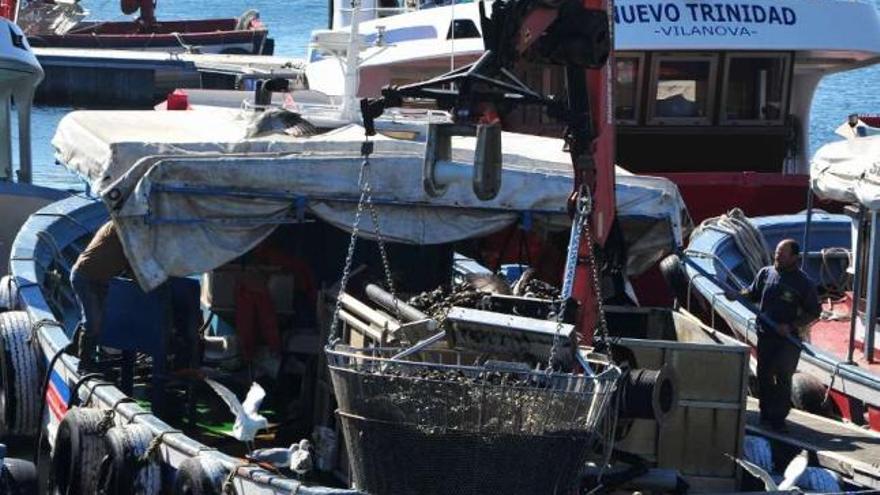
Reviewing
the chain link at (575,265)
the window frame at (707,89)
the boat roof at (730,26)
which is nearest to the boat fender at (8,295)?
the chain link at (575,265)

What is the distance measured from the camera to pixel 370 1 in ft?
87.7

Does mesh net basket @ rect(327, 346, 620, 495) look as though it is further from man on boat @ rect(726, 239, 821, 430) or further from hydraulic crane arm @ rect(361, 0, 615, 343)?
man on boat @ rect(726, 239, 821, 430)

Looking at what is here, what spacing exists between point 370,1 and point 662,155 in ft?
22.9

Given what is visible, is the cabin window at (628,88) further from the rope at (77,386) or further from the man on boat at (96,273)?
the rope at (77,386)

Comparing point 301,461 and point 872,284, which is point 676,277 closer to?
point 872,284

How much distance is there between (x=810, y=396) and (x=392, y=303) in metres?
4.09

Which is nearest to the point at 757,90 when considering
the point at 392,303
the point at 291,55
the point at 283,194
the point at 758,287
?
the point at 758,287

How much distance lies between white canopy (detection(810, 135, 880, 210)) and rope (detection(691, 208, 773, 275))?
2.01 m

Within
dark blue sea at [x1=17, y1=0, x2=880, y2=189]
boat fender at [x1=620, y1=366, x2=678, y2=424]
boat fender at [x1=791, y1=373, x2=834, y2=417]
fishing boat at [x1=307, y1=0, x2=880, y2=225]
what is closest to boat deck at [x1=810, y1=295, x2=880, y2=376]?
boat fender at [x1=791, y1=373, x2=834, y2=417]

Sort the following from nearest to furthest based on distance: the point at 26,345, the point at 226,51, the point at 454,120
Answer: the point at 454,120
the point at 26,345
the point at 226,51

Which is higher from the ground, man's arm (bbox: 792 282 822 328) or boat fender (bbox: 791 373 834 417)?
man's arm (bbox: 792 282 822 328)

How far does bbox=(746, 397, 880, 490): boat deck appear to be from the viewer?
10828 millimetres

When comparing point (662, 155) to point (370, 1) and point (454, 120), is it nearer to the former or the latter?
point (370, 1)

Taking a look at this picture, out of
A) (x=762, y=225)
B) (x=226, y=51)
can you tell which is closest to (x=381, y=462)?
(x=762, y=225)
